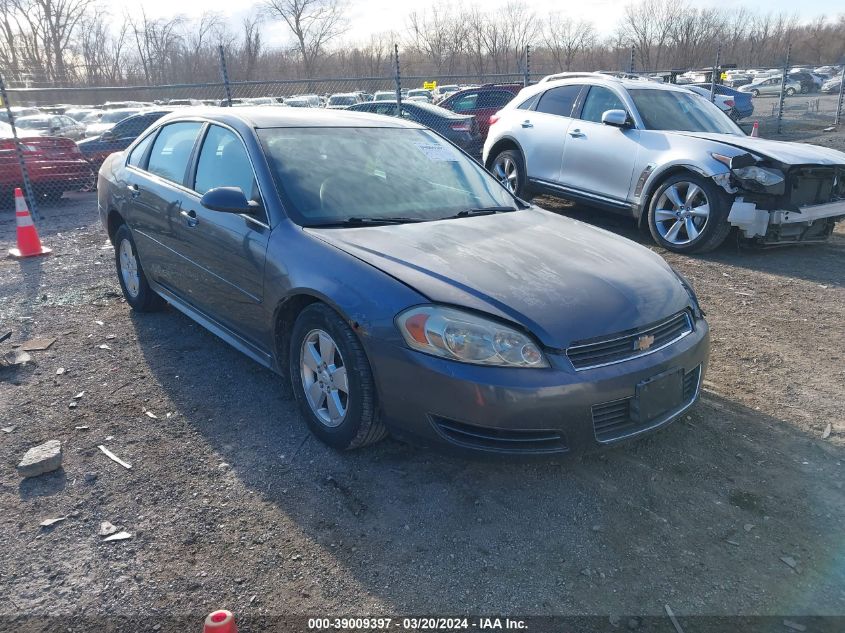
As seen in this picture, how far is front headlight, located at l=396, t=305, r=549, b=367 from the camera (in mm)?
2654

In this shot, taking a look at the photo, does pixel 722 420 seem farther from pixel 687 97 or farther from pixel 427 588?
pixel 687 97

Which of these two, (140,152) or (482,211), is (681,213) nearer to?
(482,211)

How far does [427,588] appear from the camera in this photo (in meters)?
2.38

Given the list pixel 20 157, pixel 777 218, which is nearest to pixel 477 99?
pixel 20 157

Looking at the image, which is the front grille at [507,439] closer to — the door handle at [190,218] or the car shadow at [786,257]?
the door handle at [190,218]

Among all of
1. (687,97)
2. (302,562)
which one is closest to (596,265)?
(302,562)

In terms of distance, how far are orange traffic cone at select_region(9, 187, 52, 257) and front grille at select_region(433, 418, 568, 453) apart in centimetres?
690

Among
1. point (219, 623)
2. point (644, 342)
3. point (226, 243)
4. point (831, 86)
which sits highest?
point (831, 86)

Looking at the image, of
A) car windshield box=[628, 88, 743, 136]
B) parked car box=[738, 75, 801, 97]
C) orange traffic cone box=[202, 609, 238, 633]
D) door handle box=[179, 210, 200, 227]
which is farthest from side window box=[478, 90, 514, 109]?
parked car box=[738, 75, 801, 97]

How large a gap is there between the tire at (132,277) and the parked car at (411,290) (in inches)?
27.0

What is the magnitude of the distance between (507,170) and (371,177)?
5597mm

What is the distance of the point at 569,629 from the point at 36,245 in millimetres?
7712

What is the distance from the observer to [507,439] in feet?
8.84

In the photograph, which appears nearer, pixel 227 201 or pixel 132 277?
pixel 227 201
